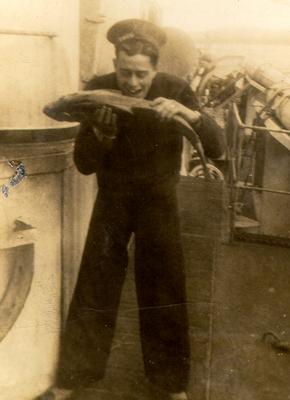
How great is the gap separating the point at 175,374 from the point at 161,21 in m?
1.44

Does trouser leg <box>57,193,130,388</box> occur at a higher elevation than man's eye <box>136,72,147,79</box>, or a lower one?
lower

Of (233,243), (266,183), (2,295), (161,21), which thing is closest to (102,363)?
(2,295)

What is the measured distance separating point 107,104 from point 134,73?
0.16 m

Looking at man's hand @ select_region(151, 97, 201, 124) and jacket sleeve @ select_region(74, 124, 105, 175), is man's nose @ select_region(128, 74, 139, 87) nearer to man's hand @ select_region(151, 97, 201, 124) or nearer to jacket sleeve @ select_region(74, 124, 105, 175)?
man's hand @ select_region(151, 97, 201, 124)

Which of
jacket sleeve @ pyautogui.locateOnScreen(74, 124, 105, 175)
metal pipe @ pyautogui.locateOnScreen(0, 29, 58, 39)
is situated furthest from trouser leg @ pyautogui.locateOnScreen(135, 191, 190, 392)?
metal pipe @ pyautogui.locateOnScreen(0, 29, 58, 39)

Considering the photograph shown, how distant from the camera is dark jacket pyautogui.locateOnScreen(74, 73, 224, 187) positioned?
193cm

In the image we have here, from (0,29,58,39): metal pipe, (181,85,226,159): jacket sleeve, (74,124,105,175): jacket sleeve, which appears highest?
(0,29,58,39): metal pipe

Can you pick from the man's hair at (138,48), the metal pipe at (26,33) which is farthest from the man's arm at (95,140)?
the metal pipe at (26,33)

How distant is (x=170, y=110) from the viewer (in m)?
1.86

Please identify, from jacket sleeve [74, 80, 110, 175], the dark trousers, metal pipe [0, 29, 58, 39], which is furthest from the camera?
the dark trousers

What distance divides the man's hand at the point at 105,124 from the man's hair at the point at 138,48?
22 centimetres

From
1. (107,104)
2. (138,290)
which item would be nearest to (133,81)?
(107,104)

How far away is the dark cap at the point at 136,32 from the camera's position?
188 centimetres

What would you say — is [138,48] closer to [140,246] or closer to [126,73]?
[126,73]
